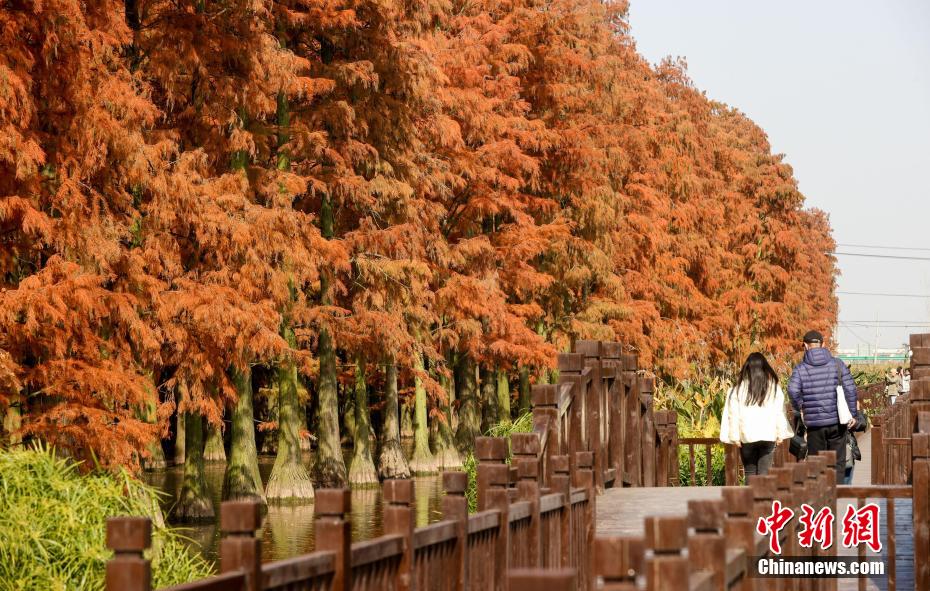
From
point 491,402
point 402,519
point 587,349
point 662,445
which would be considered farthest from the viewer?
point 491,402

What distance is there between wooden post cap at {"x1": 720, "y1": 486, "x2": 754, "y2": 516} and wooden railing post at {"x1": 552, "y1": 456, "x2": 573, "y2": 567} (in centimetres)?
404

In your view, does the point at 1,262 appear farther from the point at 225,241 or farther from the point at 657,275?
the point at 657,275

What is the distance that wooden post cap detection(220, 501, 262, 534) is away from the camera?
543 cm

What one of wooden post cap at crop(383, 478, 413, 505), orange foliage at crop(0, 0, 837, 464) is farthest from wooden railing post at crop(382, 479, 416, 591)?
orange foliage at crop(0, 0, 837, 464)

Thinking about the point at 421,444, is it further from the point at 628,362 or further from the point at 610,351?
the point at 610,351

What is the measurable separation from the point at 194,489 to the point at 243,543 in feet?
77.0

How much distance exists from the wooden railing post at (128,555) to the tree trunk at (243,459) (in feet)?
78.5

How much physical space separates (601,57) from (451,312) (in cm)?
958

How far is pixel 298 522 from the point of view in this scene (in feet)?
87.7

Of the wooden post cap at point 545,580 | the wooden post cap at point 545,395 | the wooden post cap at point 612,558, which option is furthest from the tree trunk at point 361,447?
the wooden post cap at point 545,580

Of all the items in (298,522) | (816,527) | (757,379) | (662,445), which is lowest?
(298,522)

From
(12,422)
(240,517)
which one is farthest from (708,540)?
(12,422)

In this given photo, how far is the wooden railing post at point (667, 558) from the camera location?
15.0 ft

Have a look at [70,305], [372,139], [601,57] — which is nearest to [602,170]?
[601,57]
